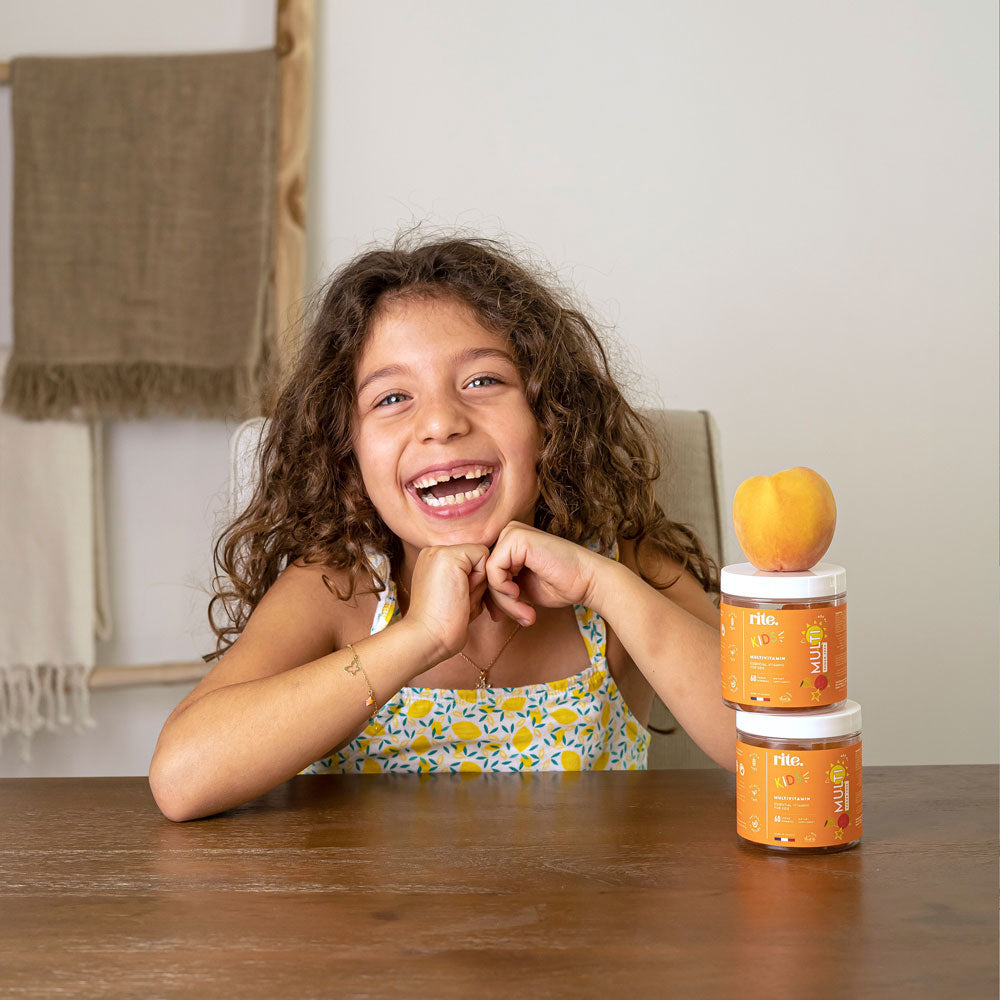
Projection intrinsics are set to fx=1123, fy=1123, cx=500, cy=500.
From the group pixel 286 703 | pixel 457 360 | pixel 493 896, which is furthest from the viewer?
pixel 457 360

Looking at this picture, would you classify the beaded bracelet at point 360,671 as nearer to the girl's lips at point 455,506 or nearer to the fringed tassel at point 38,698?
the girl's lips at point 455,506

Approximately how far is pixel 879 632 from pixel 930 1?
3.01 ft

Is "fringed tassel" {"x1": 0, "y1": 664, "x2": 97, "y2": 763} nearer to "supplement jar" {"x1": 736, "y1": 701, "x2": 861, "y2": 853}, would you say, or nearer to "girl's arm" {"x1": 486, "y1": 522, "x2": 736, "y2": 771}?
"girl's arm" {"x1": 486, "y1": 522, "x2": 736, "y2": 771}

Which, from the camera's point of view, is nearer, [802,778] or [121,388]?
[802,778]

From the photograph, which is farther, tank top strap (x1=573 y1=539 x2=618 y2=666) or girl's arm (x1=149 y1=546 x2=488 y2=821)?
tank top strap (x1=573 y1=539 x2=618 y2=666)

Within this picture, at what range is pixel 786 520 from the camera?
24.0 inches

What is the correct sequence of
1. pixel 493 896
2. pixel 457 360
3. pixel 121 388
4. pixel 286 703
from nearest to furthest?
pixel 493 896
pixel 286 703
pixel 457 360
pixel 121 388

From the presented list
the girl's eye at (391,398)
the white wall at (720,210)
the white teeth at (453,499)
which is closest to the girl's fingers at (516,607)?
the white teeth at (453,499)

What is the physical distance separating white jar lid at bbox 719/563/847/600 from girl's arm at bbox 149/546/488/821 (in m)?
0.26

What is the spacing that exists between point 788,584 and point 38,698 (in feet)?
4.25

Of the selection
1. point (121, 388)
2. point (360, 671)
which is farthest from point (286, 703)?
point (121, 388)

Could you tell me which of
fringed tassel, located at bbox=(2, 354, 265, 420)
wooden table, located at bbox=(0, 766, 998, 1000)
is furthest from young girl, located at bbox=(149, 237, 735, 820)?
fringed tassel, located at bbox=(2, 354, 265, 420)

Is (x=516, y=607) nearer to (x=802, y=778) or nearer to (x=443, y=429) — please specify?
(x=443, y=429)

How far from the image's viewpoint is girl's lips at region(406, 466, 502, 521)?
0.98 meters
